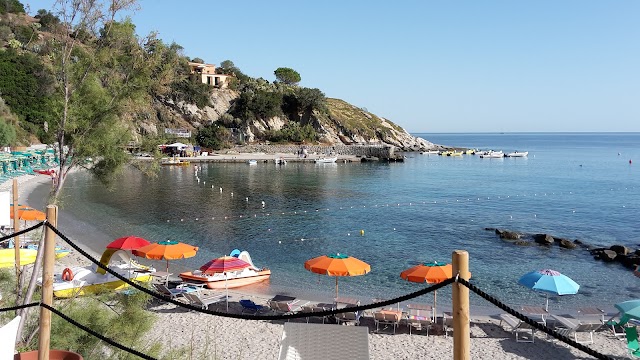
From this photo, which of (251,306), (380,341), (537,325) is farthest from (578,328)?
(537,325)

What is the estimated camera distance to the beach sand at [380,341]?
484 inches

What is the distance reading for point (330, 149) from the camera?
313 feet

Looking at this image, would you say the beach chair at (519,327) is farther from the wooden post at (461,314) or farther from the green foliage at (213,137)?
the green foliage at (213,137)

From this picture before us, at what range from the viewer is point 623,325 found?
14.1m

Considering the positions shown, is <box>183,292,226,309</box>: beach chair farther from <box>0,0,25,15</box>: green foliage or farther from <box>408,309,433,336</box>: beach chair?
<box>0,0,25,15</box>: green foliage

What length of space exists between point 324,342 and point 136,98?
9.26m

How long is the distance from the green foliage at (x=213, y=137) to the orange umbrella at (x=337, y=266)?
251ft

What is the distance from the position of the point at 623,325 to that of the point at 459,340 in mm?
13524

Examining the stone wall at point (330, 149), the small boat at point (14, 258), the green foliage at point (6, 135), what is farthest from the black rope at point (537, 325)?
the stone wall at point (330, 149)

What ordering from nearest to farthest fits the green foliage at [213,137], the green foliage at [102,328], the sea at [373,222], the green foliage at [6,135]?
1. the green foliage at [102,328]
2. the sea at [373,222]
3. the green foliage at [6,135]
4. the green foliage at [213,137]

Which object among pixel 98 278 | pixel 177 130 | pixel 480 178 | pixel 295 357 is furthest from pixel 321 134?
pixel 295 357

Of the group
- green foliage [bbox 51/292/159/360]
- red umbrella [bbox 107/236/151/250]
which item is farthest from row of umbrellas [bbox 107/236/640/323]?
green foliage [bbox 51/292/159/360]

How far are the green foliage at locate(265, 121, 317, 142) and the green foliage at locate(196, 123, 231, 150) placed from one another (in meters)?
8.89

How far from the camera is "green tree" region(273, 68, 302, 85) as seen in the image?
384 ft
